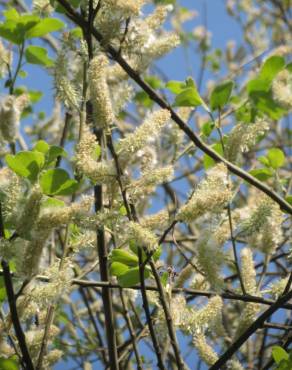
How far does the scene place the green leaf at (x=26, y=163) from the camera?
117cm

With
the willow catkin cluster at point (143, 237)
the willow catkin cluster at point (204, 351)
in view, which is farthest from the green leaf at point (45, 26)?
the willow catkin cluster at point (204, 351)

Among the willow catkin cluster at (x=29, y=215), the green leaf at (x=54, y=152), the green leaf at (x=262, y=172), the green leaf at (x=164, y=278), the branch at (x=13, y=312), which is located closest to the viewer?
the willow catkin cluster at (x=29, y=215)

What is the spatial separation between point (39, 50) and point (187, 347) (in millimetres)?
1659

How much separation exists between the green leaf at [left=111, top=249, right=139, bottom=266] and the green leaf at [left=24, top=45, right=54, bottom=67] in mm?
502

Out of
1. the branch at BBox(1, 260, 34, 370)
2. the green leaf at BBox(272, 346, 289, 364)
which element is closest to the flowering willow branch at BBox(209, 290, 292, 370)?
the green leaf at BBox(272, 346, 289, 364)

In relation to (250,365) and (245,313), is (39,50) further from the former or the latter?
(250,365)

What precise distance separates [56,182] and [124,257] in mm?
201

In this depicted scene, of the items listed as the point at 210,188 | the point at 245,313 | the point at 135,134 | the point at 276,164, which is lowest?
the point at 245,313

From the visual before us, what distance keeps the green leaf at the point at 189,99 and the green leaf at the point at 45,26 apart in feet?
0.98

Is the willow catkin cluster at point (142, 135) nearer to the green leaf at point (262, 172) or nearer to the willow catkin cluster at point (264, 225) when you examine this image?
the willow catkin cluster at point (264, 225)

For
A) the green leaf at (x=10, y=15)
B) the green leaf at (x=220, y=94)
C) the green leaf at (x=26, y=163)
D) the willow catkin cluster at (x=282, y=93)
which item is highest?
the green leaf at (x=10, y=15)

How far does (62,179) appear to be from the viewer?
3.96 feet

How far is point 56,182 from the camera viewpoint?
3.96 ft

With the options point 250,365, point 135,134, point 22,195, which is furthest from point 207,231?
point 250,365
